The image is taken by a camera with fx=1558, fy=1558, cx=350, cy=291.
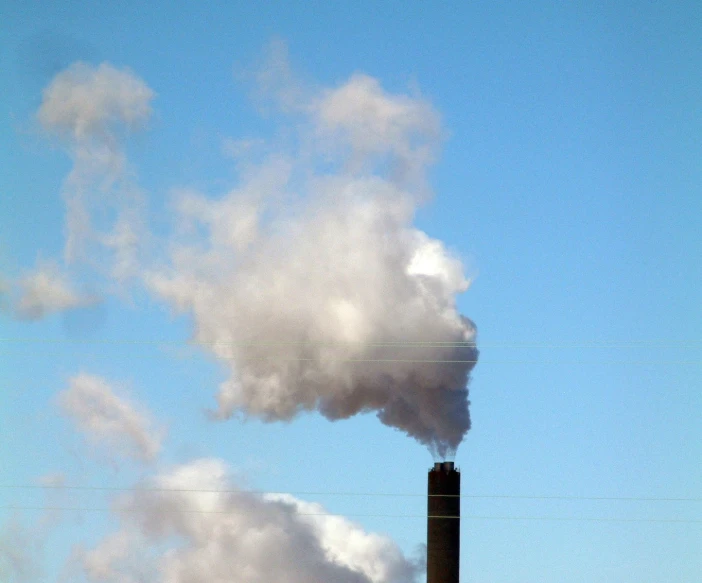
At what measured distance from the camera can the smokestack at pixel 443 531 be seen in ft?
206

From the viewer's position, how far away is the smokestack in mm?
62688

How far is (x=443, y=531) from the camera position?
63125 millimetres

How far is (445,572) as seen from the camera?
62.6 meters

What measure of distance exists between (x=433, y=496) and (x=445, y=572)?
3384 mm

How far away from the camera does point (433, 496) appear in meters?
64.4
